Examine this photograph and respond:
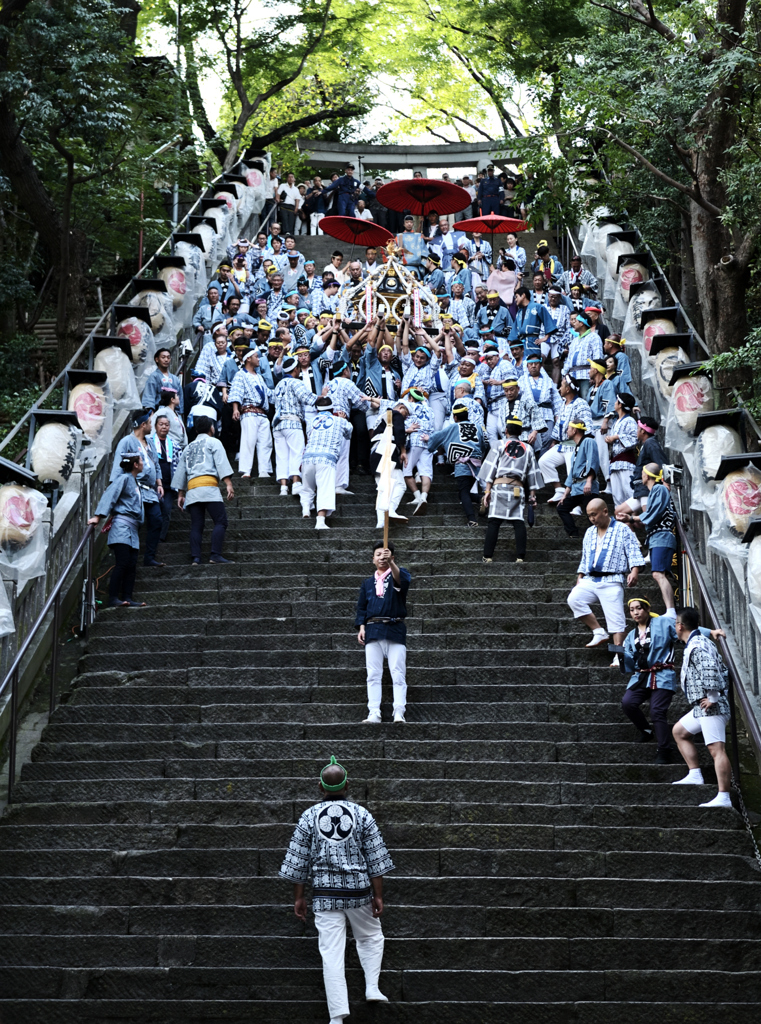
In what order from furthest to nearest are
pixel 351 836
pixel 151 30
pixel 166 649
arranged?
1. pixel 151 30
2. pixel 166 649
3. pixel 351 836

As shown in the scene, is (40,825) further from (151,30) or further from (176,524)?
(151,30)

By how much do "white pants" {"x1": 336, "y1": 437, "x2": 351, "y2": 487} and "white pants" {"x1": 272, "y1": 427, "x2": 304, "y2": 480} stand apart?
46cm

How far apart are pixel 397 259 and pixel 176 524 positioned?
589 centimetres

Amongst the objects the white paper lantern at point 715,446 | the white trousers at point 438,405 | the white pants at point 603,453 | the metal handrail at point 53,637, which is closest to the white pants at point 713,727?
the white paper lantern at point 715,446

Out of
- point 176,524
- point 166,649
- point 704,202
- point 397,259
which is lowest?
point 166,649

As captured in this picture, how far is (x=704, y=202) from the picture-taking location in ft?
42.9

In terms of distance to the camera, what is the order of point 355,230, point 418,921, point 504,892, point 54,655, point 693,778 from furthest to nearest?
1. point 355,230
2. point 54,655
3. point 693,778
4. point 504,892
5. point 418,921

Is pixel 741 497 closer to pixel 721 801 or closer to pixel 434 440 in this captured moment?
pixel 721 801

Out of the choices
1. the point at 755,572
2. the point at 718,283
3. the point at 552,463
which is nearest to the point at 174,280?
the point at 552,463

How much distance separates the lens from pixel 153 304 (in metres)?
15.8

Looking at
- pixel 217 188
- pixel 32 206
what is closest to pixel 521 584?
pixel 32 206

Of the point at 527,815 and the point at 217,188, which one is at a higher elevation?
the point at 217,188

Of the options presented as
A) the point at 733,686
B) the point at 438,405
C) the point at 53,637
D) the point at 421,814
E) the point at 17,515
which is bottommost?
the point at 421,814

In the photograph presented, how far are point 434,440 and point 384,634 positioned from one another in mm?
4529
